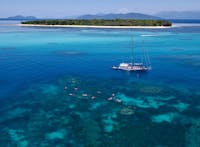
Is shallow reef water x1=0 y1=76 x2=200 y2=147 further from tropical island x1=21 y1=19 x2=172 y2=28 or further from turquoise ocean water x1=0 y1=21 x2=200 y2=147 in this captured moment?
tropical island x1=21 y1=19 x2=172 y2=28

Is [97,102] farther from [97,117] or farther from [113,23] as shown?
[113,23]

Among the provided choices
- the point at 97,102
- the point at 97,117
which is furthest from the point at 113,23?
the point at 97,117

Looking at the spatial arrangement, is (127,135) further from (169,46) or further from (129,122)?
(169,46)

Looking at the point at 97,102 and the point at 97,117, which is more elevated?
the point at 97,102

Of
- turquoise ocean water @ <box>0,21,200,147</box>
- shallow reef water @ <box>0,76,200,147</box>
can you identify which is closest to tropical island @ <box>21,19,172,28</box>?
turquoise ocean water @ <box>0,21,200,147</box>

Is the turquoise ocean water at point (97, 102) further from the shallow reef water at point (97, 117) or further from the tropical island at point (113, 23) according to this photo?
the tropical island at point (113, 23)

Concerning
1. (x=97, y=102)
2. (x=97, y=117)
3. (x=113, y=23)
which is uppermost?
(x=113, y=23)

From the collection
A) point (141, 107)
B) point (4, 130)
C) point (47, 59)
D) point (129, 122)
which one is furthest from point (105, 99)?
point (47, 59)

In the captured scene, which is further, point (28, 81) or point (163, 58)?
point (163, 58)
